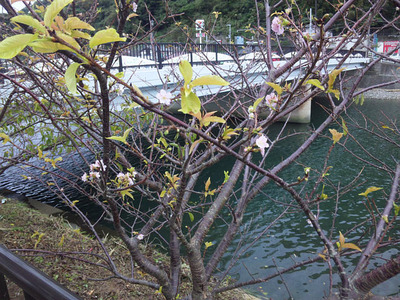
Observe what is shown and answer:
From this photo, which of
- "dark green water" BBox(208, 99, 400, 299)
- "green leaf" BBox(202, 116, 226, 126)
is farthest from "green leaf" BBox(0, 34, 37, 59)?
"dark green water" BBox(208, 99, 400, 299)

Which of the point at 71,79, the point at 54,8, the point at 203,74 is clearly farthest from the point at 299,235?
the point at 54,8

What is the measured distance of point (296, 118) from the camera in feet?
55.2

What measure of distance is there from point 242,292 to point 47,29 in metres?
4.43

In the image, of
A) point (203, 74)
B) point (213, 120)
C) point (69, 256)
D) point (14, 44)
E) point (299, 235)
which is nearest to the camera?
point (14, 44)

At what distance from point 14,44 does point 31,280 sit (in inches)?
22.9

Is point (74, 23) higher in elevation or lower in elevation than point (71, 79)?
higher

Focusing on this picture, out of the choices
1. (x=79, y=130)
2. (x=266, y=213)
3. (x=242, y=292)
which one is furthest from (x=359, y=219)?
(x=79, y=130)

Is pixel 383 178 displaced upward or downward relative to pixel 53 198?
downward

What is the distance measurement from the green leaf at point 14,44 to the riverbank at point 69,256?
2443mm

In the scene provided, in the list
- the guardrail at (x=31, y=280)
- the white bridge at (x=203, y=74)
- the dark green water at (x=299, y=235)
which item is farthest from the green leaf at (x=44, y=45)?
the dark green water at (x=299, y=235)

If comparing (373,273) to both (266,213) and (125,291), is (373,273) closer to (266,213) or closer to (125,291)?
(125,291)

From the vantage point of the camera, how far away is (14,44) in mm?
639

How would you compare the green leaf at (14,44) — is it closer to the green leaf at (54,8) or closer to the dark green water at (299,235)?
the green leaf at (54,8)

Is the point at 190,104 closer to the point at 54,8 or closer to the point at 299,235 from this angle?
the point at 54,8
